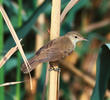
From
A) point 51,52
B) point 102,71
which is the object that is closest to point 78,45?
point 51,52

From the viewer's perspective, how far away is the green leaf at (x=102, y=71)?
1.46 m

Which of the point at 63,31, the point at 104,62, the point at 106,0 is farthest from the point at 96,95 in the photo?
the point at 106,0

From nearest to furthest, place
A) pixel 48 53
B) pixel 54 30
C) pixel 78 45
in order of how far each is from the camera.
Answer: pixel 54 30 → pixel 48 53 → pixel 78 45

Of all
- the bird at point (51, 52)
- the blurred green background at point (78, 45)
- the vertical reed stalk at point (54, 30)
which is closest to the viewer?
the vertical reed stalk at point (54, 30)

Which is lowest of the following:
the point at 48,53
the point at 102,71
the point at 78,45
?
the point at 102,71

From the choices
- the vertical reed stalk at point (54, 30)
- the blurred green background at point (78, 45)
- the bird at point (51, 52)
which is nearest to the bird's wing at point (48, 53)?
the bird at point (51, 52)

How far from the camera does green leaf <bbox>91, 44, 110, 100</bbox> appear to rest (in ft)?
4.78

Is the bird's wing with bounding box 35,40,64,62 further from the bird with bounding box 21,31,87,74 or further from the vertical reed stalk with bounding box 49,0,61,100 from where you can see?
the vertical reed stalk with bounding box 49,0,61,100

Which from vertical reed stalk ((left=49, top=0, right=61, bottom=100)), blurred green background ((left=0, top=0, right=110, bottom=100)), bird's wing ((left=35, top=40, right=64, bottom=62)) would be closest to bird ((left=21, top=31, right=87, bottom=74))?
bird's wing ((left=35, top=40, right=64, bottom=62))

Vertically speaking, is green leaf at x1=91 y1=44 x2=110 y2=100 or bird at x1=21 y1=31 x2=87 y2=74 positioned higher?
bird at x1=21 y1=31 x2=87 y2=74

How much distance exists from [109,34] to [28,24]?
5.25 feet

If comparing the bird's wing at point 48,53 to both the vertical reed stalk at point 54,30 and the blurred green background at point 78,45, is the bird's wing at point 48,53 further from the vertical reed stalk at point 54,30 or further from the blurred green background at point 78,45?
the blurred green background at point 78,45

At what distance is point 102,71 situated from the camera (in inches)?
58.4

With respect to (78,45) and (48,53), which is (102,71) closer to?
(48,53)
